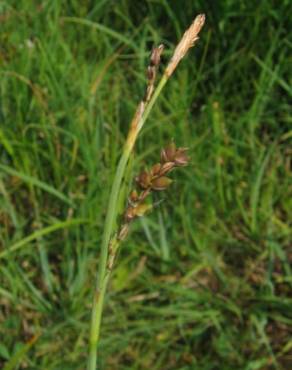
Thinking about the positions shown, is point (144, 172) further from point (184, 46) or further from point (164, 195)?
point (164, 195)

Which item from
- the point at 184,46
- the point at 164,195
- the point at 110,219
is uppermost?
the point at 184,46

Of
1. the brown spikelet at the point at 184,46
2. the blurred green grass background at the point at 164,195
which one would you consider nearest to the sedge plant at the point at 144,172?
the brown spikelet at the point at 184,46

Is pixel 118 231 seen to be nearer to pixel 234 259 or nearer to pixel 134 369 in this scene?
pixel 134 369

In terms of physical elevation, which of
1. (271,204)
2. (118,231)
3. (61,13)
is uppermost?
(118,231)

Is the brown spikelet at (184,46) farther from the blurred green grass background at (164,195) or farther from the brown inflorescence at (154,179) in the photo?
the blurred green grass background at (164,195)

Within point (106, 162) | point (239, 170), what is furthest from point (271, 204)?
point (106, 162)

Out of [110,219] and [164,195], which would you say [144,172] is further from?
[164,195]

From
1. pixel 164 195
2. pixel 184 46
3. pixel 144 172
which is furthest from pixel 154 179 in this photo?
pixel 164 195

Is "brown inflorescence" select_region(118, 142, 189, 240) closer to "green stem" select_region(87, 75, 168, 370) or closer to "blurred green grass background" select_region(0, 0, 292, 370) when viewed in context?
"green stem" select_region(87, 75, 168, 370)

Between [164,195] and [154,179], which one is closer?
[154,179]

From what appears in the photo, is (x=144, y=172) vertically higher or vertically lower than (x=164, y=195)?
higher
